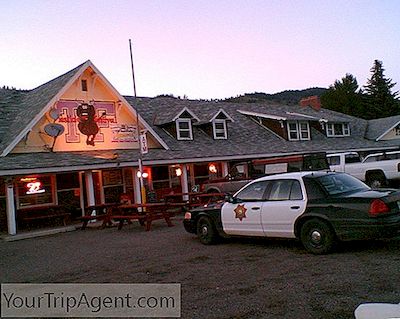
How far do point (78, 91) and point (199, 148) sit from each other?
697 cm

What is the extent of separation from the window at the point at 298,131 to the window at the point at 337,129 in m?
2.68

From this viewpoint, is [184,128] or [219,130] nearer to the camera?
[184,128]

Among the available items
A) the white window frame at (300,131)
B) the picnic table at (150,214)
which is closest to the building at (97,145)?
the white window frame at (300,131)

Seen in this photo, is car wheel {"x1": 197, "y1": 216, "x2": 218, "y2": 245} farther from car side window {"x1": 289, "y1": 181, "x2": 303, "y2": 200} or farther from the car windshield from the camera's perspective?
the car windshield

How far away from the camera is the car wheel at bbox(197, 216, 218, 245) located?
10.4 meters

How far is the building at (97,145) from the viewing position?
17344 mm

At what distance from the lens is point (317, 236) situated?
27.1ft

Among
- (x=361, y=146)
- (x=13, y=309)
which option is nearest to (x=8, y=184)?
(x=13, y=309)

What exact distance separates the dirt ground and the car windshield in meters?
1.13

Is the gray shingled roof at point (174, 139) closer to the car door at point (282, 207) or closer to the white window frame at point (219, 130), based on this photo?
the white window frame at point (219, 130)

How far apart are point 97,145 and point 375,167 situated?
1290 cm

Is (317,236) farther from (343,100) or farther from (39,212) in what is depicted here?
(343,100)

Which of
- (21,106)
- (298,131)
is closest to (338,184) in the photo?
(21,106)

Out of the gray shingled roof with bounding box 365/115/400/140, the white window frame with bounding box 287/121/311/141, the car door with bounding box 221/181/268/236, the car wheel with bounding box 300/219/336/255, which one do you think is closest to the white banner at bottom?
the car wheel with bounding box 300/219/336/255
